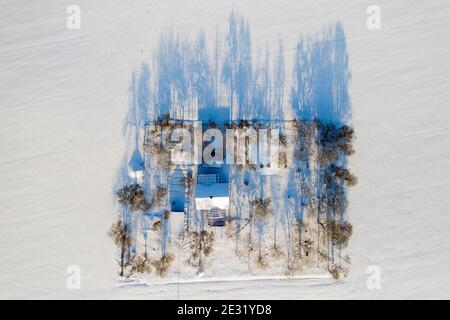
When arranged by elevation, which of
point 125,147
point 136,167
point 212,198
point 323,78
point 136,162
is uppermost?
point 323,78

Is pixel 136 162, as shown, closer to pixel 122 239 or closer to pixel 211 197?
pixel 122 239

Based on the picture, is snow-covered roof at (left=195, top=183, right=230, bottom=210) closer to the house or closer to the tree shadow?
the house

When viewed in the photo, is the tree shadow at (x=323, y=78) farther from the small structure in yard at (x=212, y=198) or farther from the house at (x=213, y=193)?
the small structure in yard at (x=212, y=198)

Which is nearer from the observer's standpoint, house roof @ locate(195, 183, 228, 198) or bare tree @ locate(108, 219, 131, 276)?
house roof @ locate(195, 183, 228, 198)

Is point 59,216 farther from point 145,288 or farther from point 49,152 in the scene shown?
point 145,288

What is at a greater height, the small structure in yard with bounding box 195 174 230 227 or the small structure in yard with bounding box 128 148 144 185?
the small structure in yard with bounding box 128 148 144 185

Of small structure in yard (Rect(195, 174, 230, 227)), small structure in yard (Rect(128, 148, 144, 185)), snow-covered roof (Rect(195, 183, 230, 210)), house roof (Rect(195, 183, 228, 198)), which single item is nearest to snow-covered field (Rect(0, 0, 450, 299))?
small structure in yard (Rect(128, 148, 144, 185))

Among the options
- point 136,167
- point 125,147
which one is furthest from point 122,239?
point 125,147
